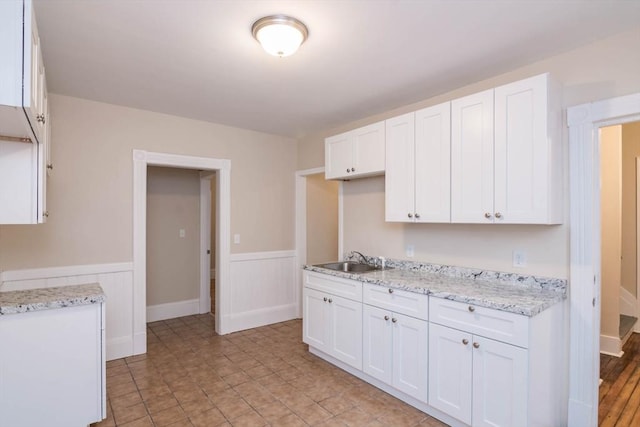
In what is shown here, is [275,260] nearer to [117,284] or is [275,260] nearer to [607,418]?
[117,284]

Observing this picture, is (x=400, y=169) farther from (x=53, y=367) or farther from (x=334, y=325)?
(x=53, y=367)

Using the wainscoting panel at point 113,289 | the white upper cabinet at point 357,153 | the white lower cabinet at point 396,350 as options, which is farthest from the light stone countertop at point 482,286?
the wainscoting panel at point 113,289

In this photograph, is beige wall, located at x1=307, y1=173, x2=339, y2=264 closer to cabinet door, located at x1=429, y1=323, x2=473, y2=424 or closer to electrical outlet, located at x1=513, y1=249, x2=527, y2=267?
cabinet door, located at x1=429, y1=323, x2=473, y2=424

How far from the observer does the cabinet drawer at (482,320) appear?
1931 mm

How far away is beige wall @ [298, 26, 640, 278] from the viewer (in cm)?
213

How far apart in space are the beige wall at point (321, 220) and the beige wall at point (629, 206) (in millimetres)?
3678

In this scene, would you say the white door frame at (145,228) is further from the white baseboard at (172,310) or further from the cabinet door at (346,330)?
the cabinet door at (346,330)

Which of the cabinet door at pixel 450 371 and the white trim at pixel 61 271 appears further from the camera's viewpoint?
the white trim at pixel 61 271

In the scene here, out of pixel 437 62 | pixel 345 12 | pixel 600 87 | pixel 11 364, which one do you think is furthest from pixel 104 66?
pixel 600 87

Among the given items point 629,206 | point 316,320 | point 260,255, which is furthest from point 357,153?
point 629,206

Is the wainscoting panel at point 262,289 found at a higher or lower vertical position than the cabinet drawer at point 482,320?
lower

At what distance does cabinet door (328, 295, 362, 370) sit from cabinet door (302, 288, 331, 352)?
3.5 inches

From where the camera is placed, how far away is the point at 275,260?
4633 mm

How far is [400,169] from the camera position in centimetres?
298
